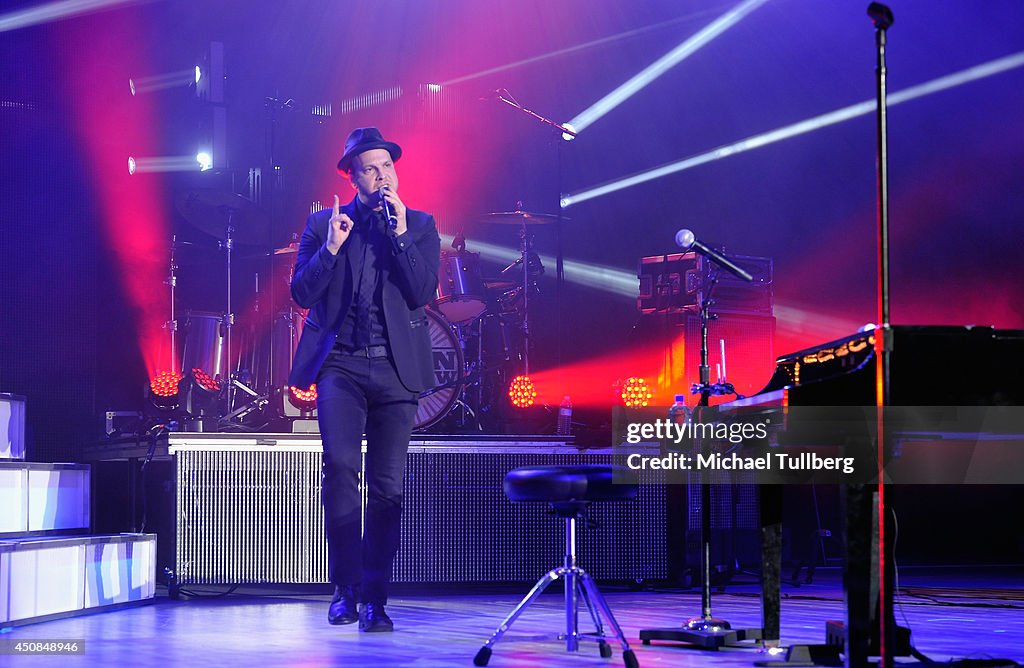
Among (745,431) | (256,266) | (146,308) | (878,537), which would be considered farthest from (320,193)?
(878,537)

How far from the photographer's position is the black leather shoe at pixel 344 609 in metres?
4.41

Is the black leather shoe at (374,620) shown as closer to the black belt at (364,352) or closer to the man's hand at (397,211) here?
the black belt at (364,352)

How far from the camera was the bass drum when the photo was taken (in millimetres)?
7453

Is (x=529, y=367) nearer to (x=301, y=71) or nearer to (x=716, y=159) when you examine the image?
(x=716, y=159)

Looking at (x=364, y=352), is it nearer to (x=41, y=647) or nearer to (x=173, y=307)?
(x=41, y=647)

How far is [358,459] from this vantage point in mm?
4328

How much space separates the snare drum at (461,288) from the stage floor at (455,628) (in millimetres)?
2416

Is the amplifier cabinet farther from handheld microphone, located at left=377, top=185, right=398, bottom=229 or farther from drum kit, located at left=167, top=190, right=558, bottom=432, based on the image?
handheld microphone, located at left=377, top=185, right=398, bottom=229

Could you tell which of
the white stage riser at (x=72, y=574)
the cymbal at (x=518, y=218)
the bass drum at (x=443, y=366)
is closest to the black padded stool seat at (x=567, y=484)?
the white stage riser at (x=72, y=574)

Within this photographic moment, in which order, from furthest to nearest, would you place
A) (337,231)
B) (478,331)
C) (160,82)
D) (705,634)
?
1. (160,82)
2. (478,331)
3. (337,231)
4. (705,634)

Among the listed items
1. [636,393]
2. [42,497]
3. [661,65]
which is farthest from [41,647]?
[661,65]

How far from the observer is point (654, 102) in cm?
863

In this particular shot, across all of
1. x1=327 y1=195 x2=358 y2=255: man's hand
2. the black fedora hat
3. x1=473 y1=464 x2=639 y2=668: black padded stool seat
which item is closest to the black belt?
x1=327 y1=195 x2=358 y2=255: man's hand

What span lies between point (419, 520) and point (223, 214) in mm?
2751
